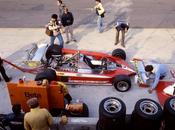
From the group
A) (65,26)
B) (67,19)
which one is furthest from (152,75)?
(65,26)

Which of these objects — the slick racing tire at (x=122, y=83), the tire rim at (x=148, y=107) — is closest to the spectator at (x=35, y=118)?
the tire rim at (x=148, y=107)

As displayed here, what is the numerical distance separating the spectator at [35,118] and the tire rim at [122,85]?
3.50 meters

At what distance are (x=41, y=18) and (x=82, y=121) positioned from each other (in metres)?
8.51

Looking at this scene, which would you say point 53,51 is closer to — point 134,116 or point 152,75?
point 152,75

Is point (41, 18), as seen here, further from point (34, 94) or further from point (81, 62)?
point (34, 94)

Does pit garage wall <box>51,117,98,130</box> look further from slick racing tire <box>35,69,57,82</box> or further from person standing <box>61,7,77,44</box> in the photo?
person standing <box>61,7,77,44</box>

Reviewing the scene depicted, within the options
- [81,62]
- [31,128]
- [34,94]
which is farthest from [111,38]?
[31,128]

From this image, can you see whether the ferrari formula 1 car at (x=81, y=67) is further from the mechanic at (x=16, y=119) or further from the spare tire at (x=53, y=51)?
the mechanic at (x=16, y=119)

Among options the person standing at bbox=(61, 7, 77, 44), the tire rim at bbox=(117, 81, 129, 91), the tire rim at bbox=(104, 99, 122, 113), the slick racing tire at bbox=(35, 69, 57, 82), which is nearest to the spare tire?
the slick racing tire at bbox=(35, 69, 57, 82)

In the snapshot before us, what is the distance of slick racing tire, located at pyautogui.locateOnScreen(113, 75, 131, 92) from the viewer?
32.6ft

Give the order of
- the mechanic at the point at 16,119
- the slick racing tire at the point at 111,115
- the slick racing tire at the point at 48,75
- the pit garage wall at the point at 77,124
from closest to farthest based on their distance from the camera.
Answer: the slick racing tire at the point at 111,115
the mechanic at the point at 16,119
the pit garage wall at the point at 77,124
the slick racing tire at the point at 48,75

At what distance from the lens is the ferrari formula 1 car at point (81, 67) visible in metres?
10.1

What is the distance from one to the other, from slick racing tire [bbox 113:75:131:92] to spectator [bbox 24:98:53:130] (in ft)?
11.3

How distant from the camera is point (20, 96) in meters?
8.81
